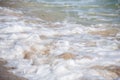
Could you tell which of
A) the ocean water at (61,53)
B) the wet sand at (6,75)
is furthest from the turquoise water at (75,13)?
the wet sand at (6,75)

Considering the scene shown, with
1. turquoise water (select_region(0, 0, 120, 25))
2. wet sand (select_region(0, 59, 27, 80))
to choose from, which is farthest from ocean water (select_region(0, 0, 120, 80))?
turquoise water (select_region(0, 0, 120, 25))

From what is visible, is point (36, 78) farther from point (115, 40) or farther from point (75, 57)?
point (115, 40)

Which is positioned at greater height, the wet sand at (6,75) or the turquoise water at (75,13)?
the wet sand at (6,75)

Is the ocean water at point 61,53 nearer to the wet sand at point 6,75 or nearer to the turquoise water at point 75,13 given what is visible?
the wet sand at point 6,75

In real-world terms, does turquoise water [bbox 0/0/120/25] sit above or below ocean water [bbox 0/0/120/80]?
below

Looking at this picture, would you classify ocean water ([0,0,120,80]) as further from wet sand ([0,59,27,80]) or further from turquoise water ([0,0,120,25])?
turquoise water ([0,0,120,25])

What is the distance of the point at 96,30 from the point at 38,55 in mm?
3161

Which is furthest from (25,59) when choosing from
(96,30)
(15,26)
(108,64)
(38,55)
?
(96,30)

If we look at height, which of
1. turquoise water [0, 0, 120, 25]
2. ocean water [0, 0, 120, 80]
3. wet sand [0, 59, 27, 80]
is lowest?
turquoise water [0, 0, 120, 25]

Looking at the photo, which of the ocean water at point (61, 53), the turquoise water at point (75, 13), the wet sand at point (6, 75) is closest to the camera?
the wet sand at point (6, 75)

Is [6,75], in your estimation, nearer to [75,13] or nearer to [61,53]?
A: [61,53]

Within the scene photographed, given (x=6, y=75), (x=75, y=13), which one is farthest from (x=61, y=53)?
(x=75, y=13)

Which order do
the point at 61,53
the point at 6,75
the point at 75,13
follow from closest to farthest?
the point at 6,75 → the point at 61,53 → the point at 75,13

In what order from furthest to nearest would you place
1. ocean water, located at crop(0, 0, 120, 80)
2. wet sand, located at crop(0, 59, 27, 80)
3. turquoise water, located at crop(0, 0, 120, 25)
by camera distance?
turquoise water, located at crop(0, 0, 120, 25) → ocean water, located at crop(0, 0, 120, 80) → wet sand, located at crop(0, 59, 27, 80)
